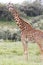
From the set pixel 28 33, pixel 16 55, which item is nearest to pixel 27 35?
pixel 28 33

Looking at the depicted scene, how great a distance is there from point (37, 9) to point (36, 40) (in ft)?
74.2

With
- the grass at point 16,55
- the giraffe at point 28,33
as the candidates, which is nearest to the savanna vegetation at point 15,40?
the grass at point 16,55

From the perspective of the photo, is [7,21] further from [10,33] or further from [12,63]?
[12,63]

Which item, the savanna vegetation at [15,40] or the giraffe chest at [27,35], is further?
the savanna vegetation at [15,40]

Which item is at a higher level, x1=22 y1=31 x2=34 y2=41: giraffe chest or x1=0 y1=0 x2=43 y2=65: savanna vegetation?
x1=22 y1=31 x2=34 y2=41: giraffe chest

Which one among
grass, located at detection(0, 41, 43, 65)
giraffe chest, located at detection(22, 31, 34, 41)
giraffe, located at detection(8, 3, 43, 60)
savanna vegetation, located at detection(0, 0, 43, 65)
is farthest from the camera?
savanna vegetation, located at detection(0, 0, 43, 65)

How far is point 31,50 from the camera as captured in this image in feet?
43.2

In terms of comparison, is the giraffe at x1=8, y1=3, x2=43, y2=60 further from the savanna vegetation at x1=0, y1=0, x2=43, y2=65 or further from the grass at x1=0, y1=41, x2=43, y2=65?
the savanna vegetation at x1=0, y1=0, x2=43, y2=65

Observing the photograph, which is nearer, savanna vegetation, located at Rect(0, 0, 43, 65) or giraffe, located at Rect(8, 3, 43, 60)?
giraffe, located at Rect(8, 3, 43, 60)

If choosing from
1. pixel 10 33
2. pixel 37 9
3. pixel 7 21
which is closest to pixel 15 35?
pixel 10 33

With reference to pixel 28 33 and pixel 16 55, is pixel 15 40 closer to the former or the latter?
pixel 16 55

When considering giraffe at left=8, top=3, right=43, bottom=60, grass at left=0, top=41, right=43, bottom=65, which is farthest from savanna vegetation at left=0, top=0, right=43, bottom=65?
giraffe at left=8, top=3, right=43, bottom=60

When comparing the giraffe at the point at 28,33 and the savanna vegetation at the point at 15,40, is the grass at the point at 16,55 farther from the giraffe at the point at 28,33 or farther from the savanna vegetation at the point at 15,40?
the giraffe at the point at 28,33

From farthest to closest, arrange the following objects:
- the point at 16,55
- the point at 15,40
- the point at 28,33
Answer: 1. the point at 15,40
2. the point at 16,55
3. the point at 28,33
